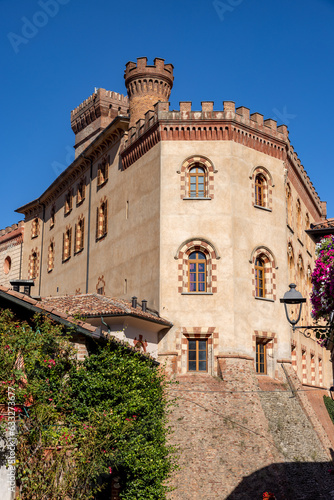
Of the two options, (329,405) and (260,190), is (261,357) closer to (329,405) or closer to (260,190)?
(260,190)

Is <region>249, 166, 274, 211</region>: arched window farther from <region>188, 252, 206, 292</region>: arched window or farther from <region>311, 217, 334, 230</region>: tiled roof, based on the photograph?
<region>311, 217, 334, 230</region>: tiled roof

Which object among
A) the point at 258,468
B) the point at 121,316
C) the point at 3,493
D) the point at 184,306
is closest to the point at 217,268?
the point at 184,306

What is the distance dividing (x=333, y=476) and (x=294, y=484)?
7.73ft

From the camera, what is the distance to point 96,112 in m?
47.7

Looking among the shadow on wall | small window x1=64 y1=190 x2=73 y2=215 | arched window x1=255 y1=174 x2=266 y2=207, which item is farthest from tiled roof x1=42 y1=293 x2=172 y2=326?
small window x1=64 y1=190 x2=73 y2=215

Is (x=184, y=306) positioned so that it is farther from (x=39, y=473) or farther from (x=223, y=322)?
(x=39, y=473)

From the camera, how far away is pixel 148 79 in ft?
100

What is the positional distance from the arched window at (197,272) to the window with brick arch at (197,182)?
2.62 m

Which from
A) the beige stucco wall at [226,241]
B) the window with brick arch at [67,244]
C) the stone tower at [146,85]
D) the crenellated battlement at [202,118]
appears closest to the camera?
the beige stucco wall at [226,241]

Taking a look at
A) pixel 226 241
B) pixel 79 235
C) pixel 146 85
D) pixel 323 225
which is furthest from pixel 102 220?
pixel 323 225

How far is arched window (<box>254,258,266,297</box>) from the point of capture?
26.6 metres

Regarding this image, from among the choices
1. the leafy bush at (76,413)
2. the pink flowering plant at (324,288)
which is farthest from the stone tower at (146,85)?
the pink flowering plant at (324,288)

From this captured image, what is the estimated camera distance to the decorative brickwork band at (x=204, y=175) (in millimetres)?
Result: 26344

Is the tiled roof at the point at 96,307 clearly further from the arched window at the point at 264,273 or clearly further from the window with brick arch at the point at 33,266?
the window with brick arch at the point at 33,266
